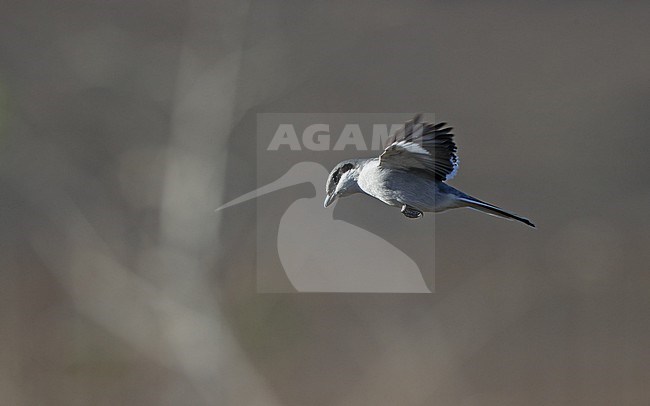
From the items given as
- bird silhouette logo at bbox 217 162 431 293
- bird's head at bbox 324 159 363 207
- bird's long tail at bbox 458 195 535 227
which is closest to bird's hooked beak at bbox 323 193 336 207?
bird's head at bbox 324 159 363 207

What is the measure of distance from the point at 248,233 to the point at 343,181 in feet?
7.78

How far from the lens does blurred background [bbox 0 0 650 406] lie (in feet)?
9.25

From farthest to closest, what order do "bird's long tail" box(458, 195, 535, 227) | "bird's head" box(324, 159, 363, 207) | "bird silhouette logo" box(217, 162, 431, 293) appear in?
"bird silhouette logo" box(217, 162, 431, 293) < "bird's head" box(324, 159, 363, 207) < "bird's long tail" box(458, 195, 535, 227)

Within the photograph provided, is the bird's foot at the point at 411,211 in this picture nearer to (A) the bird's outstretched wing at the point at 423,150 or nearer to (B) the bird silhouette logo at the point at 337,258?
(A) the bird's outstretched wing at the point at 423,150

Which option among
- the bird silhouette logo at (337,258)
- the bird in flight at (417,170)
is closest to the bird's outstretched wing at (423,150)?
the bird in flight at (417,170)

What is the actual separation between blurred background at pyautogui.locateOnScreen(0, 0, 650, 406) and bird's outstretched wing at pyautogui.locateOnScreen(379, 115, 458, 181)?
2.17 meters

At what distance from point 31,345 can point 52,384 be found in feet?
0.54

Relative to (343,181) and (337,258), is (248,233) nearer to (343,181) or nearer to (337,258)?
(337,258)

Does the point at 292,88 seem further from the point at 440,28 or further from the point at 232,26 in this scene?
the point at 440,28

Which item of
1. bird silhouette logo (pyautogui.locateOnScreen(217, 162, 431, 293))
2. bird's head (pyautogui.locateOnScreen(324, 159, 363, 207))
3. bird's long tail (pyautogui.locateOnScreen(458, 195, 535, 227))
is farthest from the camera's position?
bird silhouette logo (pyautogui.locateOnScreen(217, 162, 431, 293))

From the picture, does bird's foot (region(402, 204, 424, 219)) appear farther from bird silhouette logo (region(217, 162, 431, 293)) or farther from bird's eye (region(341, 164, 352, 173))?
bird silhouette logo (region(217, 162, 431, 293))

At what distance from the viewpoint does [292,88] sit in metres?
3.00

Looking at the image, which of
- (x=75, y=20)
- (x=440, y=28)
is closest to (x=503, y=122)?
(x=440, y=28)

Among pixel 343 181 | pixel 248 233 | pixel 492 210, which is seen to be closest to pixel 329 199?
pixel 343 181
